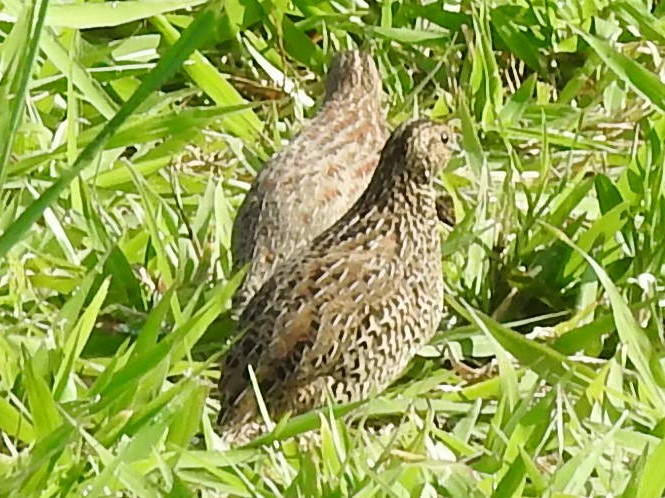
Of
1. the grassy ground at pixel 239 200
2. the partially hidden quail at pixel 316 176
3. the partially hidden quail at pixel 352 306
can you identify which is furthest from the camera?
the partially hidden quail at pixel 316 176

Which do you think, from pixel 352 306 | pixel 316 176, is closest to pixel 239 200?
pixel 316 176

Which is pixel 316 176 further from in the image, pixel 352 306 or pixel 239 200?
pixel 352 306

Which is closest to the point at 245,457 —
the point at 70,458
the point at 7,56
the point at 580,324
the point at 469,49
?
the point at 70,458

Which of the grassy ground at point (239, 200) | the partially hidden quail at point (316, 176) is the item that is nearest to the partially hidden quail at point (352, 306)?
the grassy ground at point (239, 200)

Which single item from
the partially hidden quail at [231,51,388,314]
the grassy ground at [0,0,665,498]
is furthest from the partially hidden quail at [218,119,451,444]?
the partially hidden quail at [231,51,388,314]

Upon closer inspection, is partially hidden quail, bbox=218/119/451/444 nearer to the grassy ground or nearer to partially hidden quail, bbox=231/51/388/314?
the grassy ground

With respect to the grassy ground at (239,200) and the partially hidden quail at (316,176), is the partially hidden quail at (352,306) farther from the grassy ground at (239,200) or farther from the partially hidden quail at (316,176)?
the partially hidden quail at (316,176)
